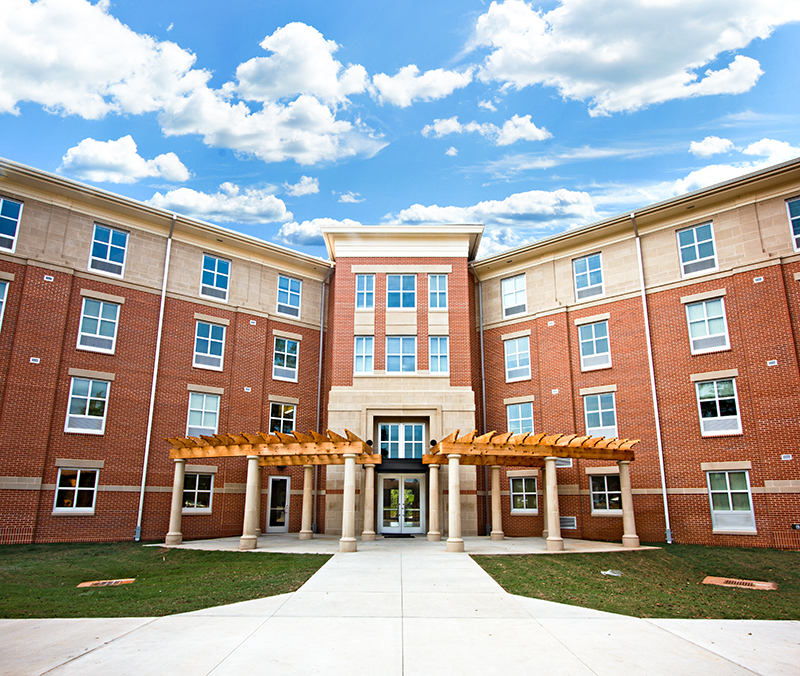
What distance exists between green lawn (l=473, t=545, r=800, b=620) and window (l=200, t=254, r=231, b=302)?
1523 centimetres

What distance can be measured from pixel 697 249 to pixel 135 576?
821 inches

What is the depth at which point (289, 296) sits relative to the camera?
25641 mm

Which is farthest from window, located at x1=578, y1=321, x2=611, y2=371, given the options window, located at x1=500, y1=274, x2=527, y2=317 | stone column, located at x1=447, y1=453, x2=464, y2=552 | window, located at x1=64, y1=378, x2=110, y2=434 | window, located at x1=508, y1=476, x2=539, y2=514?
window, located at x1=64, y1=378, x2=110, y2=434

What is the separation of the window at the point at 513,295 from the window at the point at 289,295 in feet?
31.4

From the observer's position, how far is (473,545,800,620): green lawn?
9.80m

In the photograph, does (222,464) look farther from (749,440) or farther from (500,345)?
(749,440)

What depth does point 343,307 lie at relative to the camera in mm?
23859

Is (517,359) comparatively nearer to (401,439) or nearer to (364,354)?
(401,439)

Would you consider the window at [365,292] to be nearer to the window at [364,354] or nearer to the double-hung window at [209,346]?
the window at [364,354]

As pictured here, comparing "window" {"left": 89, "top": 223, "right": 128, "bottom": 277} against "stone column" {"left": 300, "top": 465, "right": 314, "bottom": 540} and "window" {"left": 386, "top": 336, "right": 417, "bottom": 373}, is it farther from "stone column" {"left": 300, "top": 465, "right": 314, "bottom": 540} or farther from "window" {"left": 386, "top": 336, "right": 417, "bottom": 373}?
"window" {"left": 386, "top": 336, "right": 417, "bottom": 373}

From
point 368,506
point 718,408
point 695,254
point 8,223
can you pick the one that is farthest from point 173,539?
point 695,254

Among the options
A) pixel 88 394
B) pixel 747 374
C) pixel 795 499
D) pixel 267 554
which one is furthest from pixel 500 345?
pixel 88 394

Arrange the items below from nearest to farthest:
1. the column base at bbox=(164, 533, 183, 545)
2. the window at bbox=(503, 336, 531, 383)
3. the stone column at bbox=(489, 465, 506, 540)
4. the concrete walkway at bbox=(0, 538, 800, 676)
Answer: the concrete walkway at bbox=(0, 538, 800, 676) < the column base at bbox=(164, 533, 183, 545) < the stone column at bbox=(489, 465, 506, 540) < the window at bbox=(503, 336, 531, 383)

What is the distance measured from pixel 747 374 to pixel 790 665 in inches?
542
